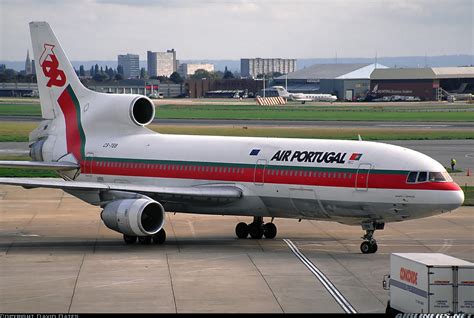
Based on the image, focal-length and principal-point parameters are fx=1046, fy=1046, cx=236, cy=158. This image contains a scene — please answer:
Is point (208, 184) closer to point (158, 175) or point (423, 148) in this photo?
point (158, 175)

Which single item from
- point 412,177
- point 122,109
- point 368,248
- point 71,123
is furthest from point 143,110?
point 412,177

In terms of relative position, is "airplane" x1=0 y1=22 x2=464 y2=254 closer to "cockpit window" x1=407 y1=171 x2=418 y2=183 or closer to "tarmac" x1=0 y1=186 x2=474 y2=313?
"cockpit window" x1=407 y1=171 x2=418 y2=183

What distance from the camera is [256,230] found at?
4178cm

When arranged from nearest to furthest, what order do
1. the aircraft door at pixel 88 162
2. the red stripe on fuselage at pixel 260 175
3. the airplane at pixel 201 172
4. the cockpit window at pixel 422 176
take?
the cockpit window at pixel 422 176, the red stripe on fuselage at pixel 260 175, the airplane at pixel 201 172, the aircraft door at pixel 88 162

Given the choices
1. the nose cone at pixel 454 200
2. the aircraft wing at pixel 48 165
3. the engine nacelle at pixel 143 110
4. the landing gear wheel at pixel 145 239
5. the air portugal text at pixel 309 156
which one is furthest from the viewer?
the engine nacelle at pixel 143 110

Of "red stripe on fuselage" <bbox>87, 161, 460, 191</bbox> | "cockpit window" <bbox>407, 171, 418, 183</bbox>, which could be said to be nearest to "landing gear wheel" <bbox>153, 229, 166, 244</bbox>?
"red stripe on fuselage" <bbox>87, 161, 460, 191</bbox>

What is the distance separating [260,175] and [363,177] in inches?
171

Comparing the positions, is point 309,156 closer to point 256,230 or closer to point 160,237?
point 256,230

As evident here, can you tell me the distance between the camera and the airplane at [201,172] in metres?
37.0

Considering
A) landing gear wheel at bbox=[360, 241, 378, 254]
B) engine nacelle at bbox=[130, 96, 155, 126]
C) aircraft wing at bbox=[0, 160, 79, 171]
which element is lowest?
landing gear wheel at bbox=[360, 241, 378, 254]

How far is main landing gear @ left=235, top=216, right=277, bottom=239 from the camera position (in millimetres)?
41781

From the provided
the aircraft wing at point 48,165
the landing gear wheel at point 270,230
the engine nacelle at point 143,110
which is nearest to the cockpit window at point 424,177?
the landing gear wheel at point 270,230

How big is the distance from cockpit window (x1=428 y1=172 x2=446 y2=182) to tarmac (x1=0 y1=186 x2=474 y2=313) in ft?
9.45

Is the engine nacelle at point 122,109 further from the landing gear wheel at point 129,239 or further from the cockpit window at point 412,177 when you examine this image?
the cockpit window at point 412,177
